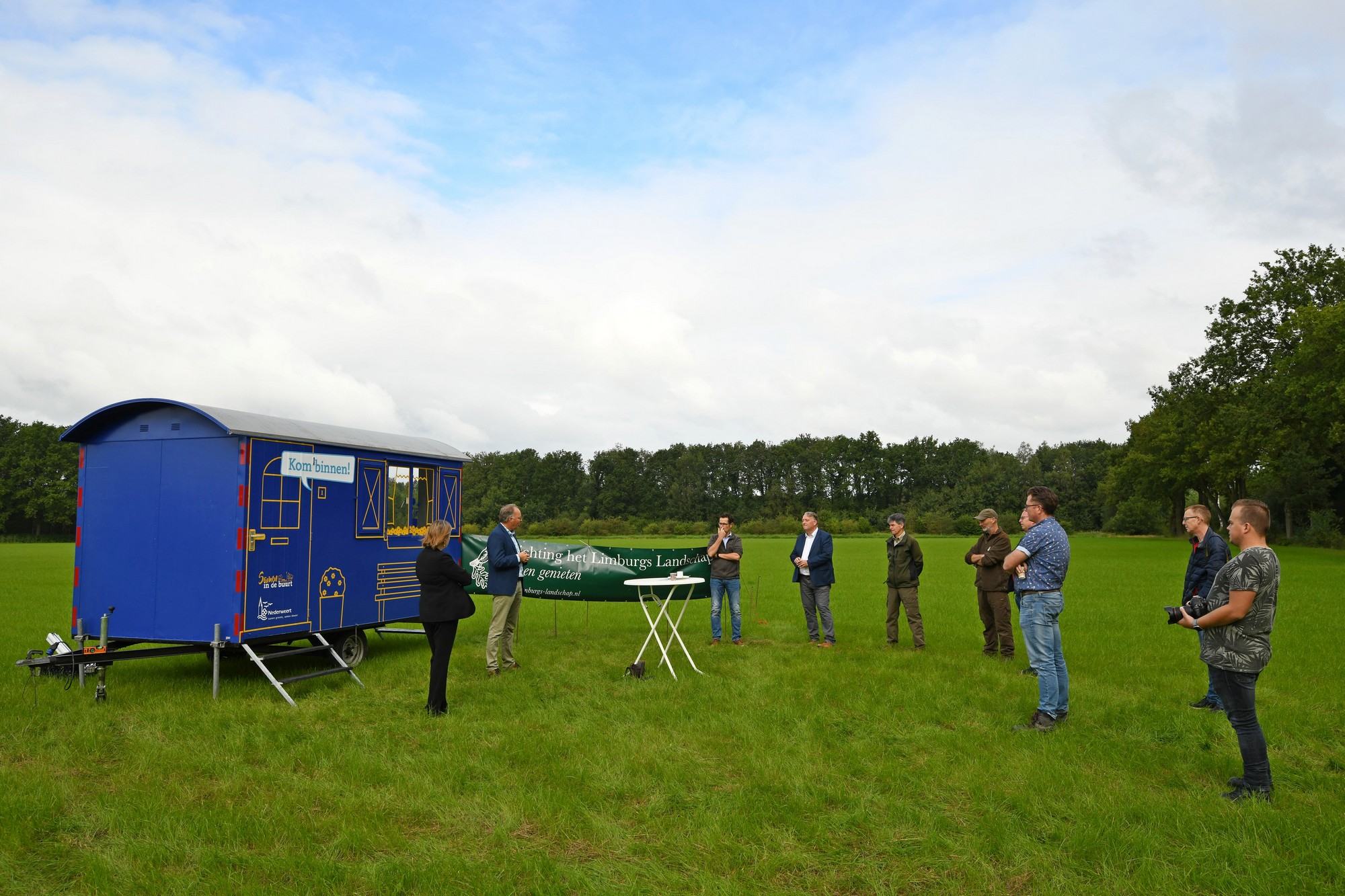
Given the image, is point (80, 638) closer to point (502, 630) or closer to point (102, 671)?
point (102, 671)

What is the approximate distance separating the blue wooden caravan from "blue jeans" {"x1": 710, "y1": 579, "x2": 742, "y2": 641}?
5.47 meters

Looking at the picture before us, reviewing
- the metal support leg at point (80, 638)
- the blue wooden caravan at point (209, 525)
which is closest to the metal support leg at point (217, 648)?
the blue wooden caravan at point (209, 525)

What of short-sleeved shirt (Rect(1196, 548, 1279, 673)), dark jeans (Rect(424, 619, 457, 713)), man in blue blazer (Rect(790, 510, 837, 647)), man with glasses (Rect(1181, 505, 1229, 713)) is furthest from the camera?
man in blue blazer (Rect(790, 510, 837, 647))

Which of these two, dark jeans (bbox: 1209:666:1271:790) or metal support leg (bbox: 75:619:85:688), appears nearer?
dark jeans (bbox: 1209:666:1271:790)

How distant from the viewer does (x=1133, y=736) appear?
7516 mm

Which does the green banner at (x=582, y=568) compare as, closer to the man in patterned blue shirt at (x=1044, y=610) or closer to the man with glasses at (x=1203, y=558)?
the man in patterned blue shirt at (x=1044, y=610)

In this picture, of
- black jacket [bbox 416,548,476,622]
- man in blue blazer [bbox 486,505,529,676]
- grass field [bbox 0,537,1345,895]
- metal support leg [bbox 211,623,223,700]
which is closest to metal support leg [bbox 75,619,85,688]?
grass field [bbox 0,537,1345,895]

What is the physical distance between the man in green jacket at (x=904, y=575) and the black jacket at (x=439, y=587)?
21.7 feet

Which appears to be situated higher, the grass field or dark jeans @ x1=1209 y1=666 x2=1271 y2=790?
dark jeans @ x1=1209 y1=666 x2=1271 y2=790

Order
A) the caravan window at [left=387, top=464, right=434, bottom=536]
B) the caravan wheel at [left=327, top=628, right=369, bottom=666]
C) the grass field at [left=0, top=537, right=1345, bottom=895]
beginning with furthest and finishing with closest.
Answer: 1. the caravan window at [left=387, top=464, right=434, bottom=536]
2. the caravan wheel at [left=327, top=628, right=369, bottom=666]
3. the grass field at [left=0, top=537, right=1345, bottom=895]

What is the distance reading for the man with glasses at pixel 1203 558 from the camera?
331 inches

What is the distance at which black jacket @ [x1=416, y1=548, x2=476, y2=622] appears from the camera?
8.33 metres

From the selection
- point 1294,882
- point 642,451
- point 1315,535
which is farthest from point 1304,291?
point 642,451

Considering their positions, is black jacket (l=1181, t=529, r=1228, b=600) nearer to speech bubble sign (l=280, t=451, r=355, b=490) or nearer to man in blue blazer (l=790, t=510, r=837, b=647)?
man in blue blazer (l=790, t=510, r=837, b=647)
